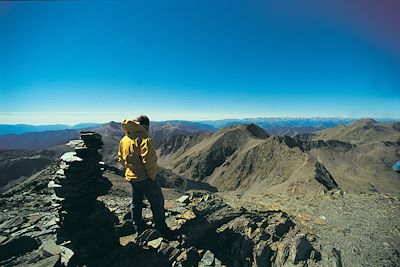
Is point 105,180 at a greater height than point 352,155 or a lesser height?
greater

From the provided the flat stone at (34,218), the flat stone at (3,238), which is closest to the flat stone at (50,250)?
the flat stone at (3,238)

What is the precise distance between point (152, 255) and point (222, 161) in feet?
293

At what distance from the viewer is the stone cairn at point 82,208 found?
7391 mm

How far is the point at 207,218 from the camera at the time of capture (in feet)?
32.1

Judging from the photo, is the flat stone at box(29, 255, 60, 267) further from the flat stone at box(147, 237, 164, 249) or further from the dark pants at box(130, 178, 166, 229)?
the flat stone at box(147, 237, 164, 249)

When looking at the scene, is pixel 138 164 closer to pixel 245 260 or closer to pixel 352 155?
pixel 245 260

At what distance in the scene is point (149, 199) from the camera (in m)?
7.73

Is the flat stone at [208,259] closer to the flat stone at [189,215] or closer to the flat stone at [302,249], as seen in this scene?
the flat stone at [189,215]

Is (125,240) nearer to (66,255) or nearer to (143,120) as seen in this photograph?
(66,255)

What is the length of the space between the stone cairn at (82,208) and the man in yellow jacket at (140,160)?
907mm

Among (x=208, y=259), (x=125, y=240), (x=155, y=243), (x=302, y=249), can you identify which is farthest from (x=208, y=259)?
(x=302, y=249)

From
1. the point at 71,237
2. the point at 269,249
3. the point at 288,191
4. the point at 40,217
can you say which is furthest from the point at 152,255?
the point at 288,191

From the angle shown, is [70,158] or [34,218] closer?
[70,158]

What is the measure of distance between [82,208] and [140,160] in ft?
6.42
